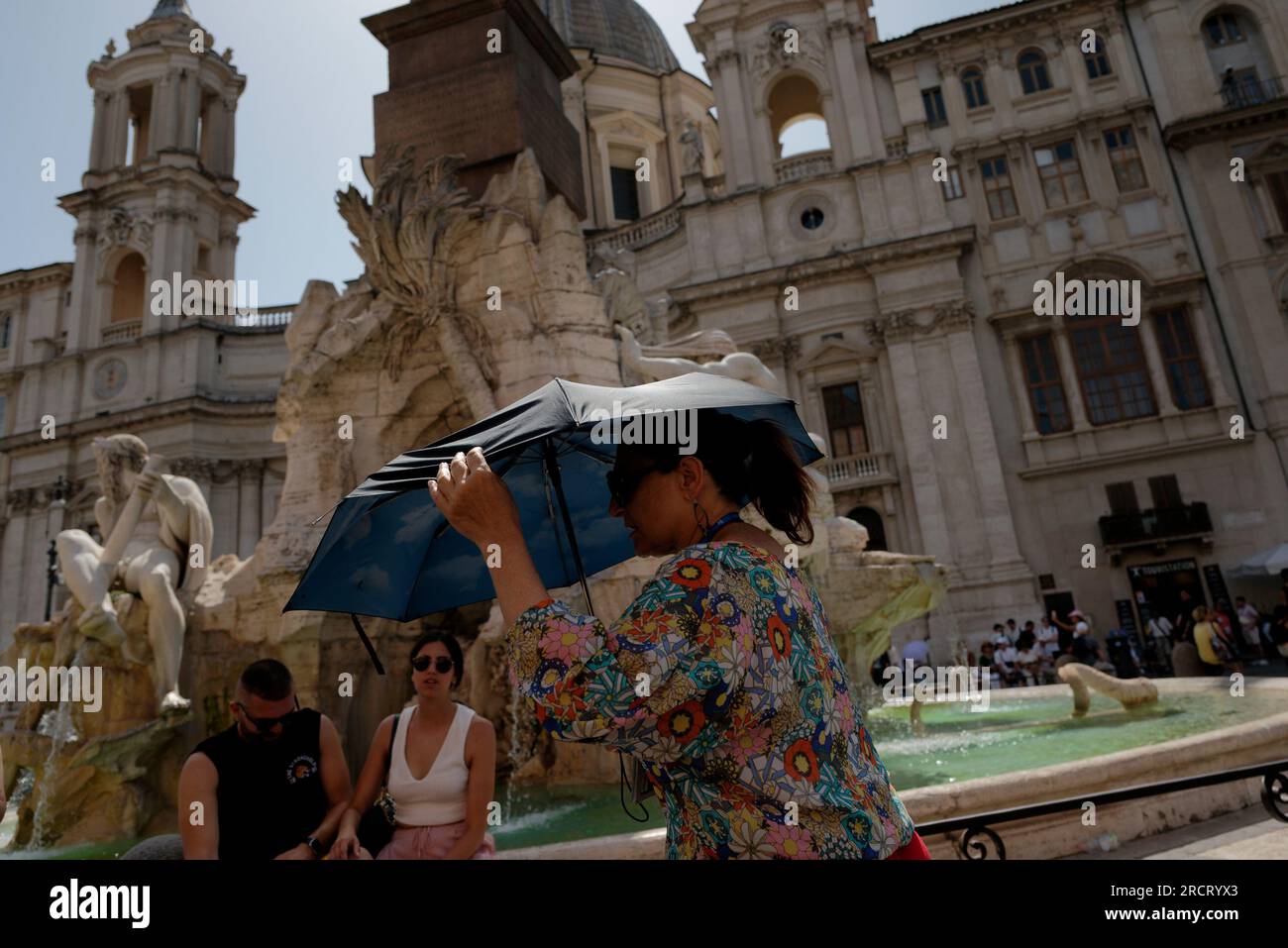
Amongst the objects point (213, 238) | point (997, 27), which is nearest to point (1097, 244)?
point (997, 27)

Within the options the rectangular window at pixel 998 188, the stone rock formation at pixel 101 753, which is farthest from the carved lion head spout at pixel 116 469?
the rectangular window at pixel 998 188

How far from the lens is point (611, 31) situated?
40.5m

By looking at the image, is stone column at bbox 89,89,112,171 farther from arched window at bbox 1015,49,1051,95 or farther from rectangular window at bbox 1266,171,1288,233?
rectangular window at bbox 1266,171,1288,233

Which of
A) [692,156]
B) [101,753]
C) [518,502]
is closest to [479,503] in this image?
[518,502]

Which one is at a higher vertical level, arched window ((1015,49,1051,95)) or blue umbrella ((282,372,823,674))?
arched window ((1015,49,1051,95))

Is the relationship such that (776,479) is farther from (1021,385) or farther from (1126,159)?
(1126,159)

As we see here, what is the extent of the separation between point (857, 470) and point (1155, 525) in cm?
839

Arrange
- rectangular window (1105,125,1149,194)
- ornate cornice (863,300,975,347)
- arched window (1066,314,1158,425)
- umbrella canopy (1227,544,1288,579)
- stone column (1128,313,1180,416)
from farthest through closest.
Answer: rectangular window (1105,125,1149,194) < ornate cornice (863,300,975,347) < arched window (1066,314,1158,425) < stone column (1128,313,1180,416) < umbrella canopy (1227,544,1288,579)

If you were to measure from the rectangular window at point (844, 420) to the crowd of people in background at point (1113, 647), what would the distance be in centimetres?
713

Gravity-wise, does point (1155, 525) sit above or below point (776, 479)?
above

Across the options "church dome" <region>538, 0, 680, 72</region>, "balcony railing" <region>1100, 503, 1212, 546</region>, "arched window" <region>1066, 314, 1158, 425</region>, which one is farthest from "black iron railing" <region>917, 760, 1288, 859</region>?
"church dome" <region>538, 0, 680, 72</region>

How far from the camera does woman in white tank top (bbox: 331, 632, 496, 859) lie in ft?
9.52

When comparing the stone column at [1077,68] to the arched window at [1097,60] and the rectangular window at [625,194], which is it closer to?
the arched window at [1097,60]

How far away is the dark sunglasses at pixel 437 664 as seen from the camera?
3.14 metres
